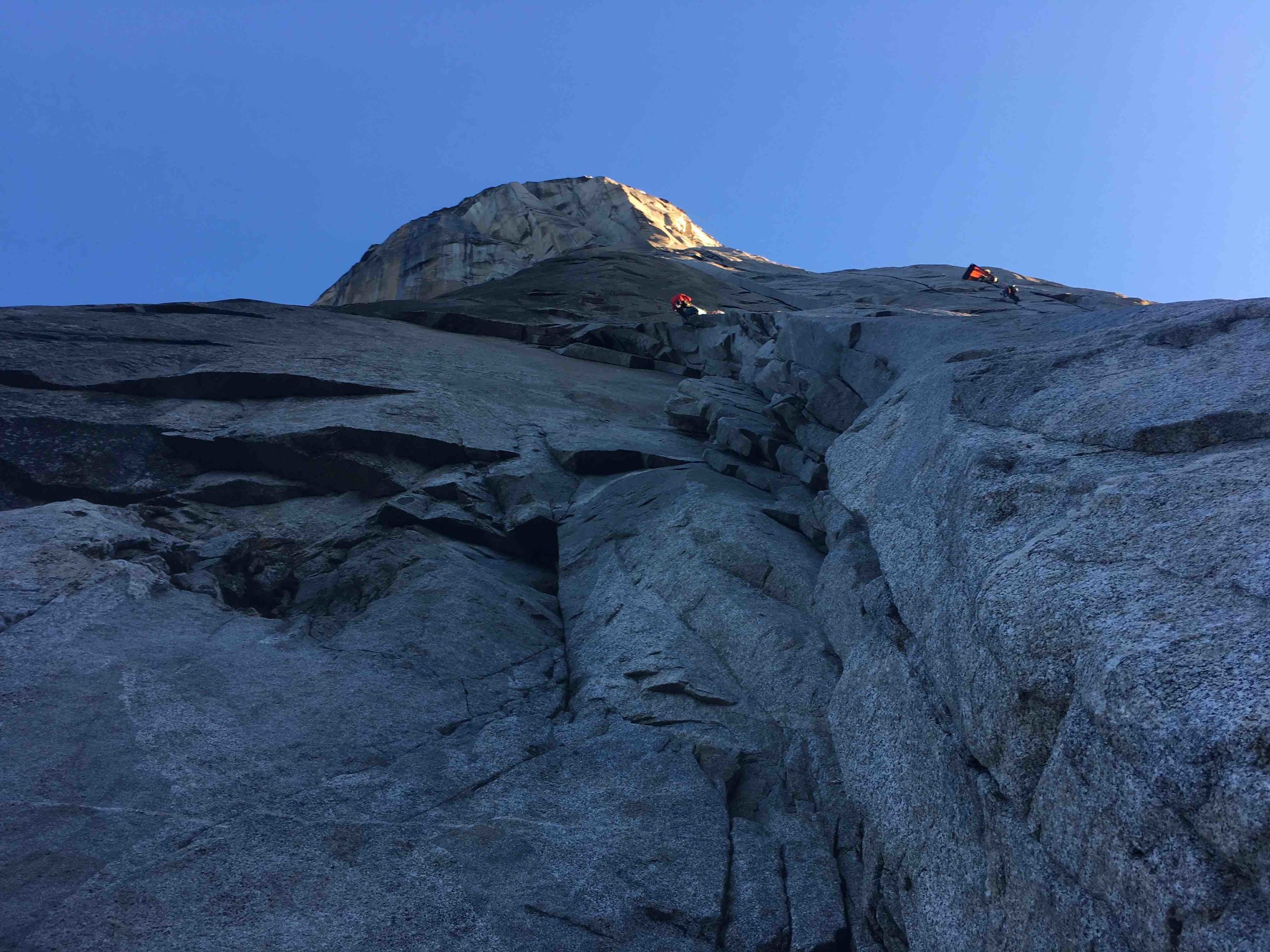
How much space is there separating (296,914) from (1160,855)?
19.9 feet

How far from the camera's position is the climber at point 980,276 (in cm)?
3186

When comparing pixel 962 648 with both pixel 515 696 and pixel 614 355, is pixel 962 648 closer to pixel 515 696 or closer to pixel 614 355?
pixel 515 696

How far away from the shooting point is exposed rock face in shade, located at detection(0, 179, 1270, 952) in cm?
555

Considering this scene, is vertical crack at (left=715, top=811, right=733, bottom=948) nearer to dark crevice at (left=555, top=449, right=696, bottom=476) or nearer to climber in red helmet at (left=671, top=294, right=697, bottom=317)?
dark crevice at (left=555, top=449, right=696, bottom=476)

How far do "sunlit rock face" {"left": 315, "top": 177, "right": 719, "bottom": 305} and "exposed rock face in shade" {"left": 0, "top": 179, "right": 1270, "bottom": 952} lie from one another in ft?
159

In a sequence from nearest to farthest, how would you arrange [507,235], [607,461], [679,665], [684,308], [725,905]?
1. [725,905]
2. [679,665]
3. [607,461]
4. [684,308]
5. [507,235]

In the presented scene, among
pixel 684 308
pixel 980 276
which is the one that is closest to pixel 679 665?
pixel 684 308

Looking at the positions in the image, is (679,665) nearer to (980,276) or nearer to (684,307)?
(684,307)

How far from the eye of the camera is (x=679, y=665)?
11078 mm

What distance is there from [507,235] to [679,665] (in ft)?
202

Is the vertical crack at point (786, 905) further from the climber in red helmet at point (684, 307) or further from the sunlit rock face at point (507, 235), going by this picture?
the sunlit rock face at point (507, 235)

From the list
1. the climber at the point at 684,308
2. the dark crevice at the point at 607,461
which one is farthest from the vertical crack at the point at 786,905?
the climber at the point at 684,308

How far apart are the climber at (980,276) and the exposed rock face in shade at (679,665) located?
1580 cm

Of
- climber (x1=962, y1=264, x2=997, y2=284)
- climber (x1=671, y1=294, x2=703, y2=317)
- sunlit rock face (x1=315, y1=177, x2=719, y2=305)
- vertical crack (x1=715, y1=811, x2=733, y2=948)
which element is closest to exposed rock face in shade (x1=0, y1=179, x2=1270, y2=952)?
vertical crack (x1=715, y1=811, x2=733, y2=948)
